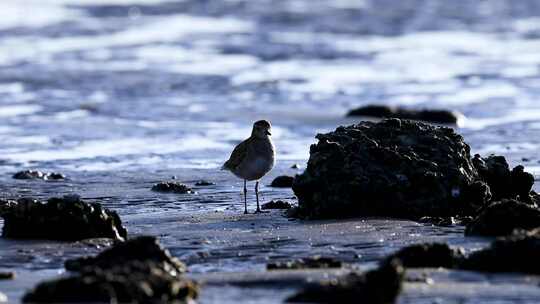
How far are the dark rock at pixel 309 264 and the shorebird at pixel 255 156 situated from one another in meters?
3.60

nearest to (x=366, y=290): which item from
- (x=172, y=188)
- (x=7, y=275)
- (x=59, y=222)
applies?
(x=7, y=275)

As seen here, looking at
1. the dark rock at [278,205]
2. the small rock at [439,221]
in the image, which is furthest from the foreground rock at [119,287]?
the dark rock at [278,205]

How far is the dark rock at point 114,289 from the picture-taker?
21.2 ft

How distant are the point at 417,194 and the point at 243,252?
216cm

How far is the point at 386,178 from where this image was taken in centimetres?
1045

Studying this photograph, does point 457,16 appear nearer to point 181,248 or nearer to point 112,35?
point 112,35

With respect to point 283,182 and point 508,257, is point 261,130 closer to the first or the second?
point 283,182

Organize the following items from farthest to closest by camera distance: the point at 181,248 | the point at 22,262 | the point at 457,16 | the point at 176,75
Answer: the point at 457,16 < the point at 176,75 < the point at 181,248 < the point at 22,262

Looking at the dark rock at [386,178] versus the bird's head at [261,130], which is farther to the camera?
the bird's head at [261,130]

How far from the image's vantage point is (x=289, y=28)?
3303 cm

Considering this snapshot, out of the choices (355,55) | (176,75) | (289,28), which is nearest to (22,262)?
(176,75)

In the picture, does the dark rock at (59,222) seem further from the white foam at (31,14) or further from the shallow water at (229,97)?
the white foam at (31,14)

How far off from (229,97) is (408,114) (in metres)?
3.54

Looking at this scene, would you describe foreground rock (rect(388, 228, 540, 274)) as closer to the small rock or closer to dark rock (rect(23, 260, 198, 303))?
dark rock (rect(23, 260, 198, 303))
